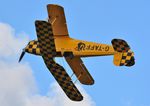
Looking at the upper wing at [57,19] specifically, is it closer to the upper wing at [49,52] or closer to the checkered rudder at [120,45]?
the checkered rudder at [120,45]

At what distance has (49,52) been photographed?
27984mm

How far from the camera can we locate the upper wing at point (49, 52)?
89.7 ft

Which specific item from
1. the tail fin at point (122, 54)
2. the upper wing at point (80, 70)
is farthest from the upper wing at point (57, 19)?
the tail fin at point (122, 54)

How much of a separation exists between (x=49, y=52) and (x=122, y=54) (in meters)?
4.24

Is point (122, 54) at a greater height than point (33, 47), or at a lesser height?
greater

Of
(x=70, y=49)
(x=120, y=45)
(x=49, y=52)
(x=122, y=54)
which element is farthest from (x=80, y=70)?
(x=49, y=52)

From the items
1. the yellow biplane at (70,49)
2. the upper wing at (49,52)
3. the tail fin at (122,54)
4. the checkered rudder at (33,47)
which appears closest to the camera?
the upper wing at (49,52)

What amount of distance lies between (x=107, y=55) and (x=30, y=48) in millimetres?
3969

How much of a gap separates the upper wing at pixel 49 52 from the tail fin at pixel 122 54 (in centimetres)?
257

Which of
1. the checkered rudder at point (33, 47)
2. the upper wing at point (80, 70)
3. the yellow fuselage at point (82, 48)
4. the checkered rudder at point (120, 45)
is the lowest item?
the upper wing at point (80, 70)

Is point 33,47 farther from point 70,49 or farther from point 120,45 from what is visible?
point 120,45

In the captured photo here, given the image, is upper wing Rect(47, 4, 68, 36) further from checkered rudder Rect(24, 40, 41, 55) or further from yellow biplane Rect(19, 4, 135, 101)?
checkered rudder Rect(24, 40, 41, 55)

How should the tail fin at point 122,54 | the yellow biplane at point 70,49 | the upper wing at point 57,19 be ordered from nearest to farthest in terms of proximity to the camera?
1. the yellow biplane at point 70,49
2. the tail fin at point 122,54
3. the upper wing at point 57,19

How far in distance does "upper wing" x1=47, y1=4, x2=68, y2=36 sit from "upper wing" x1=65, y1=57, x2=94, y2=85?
5.92 feet
